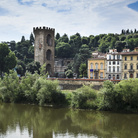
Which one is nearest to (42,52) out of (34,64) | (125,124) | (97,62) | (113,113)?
(34,64)

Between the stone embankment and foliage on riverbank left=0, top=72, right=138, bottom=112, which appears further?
the stone embankment

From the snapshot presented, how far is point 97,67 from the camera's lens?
6191 centimetres

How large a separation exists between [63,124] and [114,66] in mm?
33771

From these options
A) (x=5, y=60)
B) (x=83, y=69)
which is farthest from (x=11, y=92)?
(x=83, y=69)

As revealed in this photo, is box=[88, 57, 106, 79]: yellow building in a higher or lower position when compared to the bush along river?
higher

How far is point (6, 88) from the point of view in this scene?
4400cm

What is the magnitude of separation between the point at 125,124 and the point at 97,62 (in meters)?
33.8

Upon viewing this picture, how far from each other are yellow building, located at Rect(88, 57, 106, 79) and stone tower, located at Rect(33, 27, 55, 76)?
1837 cm

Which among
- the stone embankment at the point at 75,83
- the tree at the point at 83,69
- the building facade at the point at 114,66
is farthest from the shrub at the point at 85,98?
the tree at the point at 83,69

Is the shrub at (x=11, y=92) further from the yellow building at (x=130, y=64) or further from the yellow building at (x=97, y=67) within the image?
the yellow building at (x=130, y=64)

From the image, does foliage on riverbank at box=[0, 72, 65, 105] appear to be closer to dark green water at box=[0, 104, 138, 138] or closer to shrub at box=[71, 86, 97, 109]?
dark green water at box=[0, 104, 138, 138]

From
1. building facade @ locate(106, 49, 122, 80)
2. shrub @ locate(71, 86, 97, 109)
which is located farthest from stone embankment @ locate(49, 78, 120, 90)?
building facade @ locate(106, 49, 122, 80)

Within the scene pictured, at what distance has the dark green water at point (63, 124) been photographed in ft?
83.0

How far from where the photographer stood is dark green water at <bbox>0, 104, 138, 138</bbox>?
2530 centimetres
